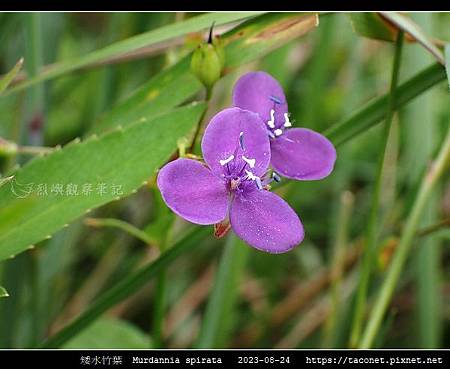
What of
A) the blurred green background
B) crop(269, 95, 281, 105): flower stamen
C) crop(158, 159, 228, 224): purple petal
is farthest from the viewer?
the blurred green background

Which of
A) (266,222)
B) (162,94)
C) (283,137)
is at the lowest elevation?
(266,222)

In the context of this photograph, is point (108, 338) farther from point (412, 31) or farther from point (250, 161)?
point (412, 31)

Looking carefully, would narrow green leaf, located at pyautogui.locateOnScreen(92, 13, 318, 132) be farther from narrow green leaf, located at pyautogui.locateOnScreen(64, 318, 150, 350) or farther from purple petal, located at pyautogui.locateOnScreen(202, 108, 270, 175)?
narrow green leaf, located at pyautogui.locateOnScreen(64, 318, 150, 350)

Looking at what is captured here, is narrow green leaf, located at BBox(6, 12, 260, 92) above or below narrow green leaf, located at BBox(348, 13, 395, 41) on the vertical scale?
below

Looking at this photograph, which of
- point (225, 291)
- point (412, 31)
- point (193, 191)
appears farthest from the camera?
point (225, 291)

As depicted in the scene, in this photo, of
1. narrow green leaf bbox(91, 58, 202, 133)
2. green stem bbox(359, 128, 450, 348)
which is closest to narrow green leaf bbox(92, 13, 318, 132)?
narrow green leaf bbox(91, 58, 202, 133)

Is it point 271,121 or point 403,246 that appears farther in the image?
point 403,246
